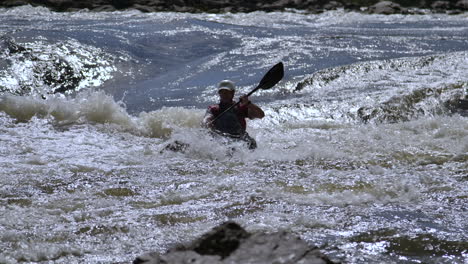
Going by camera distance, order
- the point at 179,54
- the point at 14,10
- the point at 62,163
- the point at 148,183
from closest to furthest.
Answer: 1. the point at 148,183
2. the point at 62,163
3. the point at 179,54
4. the point at 14,10

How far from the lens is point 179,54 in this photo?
Answer: 566 inches

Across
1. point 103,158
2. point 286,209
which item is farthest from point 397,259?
point 103,158

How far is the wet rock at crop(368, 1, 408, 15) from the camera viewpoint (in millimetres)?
22469

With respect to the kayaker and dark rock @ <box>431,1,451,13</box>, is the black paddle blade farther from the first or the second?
dark rock @ <box>431,1,451,13</box>

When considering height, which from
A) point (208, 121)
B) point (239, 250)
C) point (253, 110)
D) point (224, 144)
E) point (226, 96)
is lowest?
point (224, 144)

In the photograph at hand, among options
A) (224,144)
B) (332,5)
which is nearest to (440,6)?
(332,5)

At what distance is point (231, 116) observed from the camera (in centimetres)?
729

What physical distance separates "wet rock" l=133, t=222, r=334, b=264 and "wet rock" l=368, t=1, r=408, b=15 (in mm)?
20958

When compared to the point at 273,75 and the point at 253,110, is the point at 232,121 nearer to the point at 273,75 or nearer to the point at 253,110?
the point at 253,110

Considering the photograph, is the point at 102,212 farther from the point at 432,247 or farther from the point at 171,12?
the point at 171,12

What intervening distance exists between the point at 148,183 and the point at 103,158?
4.14ft

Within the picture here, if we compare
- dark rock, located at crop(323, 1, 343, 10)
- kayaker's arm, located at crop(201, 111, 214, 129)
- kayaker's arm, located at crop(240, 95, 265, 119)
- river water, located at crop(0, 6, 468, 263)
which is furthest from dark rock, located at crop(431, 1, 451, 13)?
kayaker's arm, located at crop(201, 111, 214, 129)

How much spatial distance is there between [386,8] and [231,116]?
17121 mm

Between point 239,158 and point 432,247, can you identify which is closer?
point 432,247
